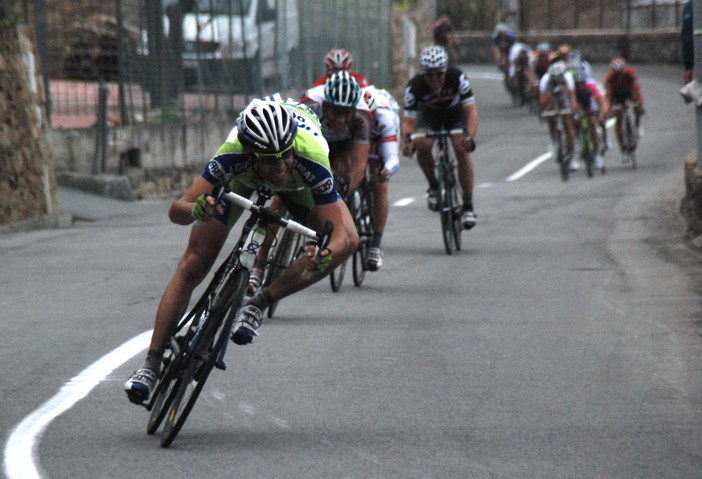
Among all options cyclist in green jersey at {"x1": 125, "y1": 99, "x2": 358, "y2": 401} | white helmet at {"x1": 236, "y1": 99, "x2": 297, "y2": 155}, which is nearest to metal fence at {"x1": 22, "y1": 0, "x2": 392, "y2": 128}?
cyclist in green jersey at {"x1": 125, "y1": 99, "x2": 358, "y2": 401}

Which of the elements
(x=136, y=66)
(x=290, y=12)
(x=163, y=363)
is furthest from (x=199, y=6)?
(x=163, y=363)

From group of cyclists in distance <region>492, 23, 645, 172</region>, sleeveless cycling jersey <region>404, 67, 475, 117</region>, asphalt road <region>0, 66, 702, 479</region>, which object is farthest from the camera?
group of cyclists in distance <region>492, 23, 645, 172</region>

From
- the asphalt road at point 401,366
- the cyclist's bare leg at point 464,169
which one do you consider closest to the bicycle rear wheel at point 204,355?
the asphalt road at point 401,366

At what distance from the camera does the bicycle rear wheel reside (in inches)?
226

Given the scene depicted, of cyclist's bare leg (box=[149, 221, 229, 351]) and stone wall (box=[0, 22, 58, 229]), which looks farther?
stone wall (box=[0, 22, 58, 229])

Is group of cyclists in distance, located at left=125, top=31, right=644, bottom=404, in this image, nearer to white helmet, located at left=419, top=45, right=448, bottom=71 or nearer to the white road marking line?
white helmet, located at left=419, top=45, right=448, bottom=71

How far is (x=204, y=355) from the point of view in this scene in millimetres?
5797

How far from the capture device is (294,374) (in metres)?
7.42

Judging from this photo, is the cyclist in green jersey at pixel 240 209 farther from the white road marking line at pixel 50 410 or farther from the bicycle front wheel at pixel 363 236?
the bicycle front wheel at pixel 363 236

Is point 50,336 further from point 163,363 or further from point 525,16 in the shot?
point 525,16

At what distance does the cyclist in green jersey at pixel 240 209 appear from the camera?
230 inches

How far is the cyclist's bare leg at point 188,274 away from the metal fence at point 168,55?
43.5 feet

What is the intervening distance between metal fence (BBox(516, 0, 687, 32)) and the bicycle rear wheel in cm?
4883

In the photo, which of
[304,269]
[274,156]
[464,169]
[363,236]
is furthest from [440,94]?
[274,156]
